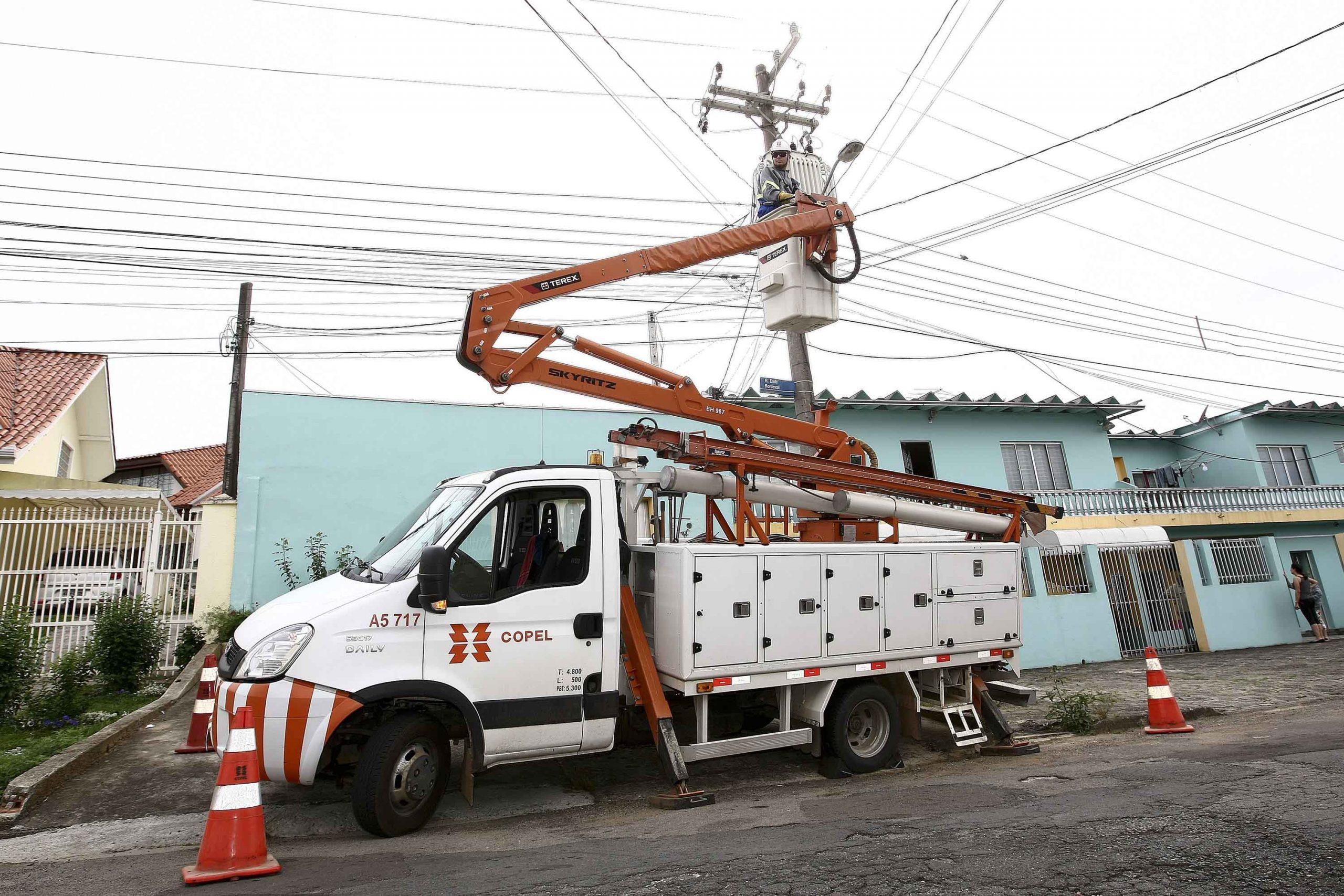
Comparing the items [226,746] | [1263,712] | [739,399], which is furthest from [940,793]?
[739,399]

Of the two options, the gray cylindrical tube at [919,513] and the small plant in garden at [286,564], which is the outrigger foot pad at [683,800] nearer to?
the gray cylindrical tube at [919,513]

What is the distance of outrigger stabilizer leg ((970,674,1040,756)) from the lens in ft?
24.0

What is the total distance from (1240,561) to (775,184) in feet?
51.0

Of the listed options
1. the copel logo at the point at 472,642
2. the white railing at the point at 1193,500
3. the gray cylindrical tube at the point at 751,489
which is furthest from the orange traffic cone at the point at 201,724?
the white railing at the point at 1193,500

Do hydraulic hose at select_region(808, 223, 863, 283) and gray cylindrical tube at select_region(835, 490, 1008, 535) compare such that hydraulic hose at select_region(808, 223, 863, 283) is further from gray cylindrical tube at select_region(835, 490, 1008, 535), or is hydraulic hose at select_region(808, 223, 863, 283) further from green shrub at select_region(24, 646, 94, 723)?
green shrub at select_region(24, 646, 94, 723)

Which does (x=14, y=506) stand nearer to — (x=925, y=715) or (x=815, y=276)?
(x=815, y=276)

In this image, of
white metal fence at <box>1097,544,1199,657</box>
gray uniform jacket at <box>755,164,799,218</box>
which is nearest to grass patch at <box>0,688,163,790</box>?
gray uniform jacket at <box>755,164,799,218</box>

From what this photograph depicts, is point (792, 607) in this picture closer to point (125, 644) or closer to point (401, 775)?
point (401, 775)

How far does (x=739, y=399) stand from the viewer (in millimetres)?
15602

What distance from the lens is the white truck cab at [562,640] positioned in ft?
15.6

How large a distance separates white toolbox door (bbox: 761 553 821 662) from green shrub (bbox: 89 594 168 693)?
27.4 ft

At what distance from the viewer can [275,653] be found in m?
4.67

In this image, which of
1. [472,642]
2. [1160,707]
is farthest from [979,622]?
[472,642]

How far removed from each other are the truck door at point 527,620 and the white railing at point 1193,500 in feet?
46.9
